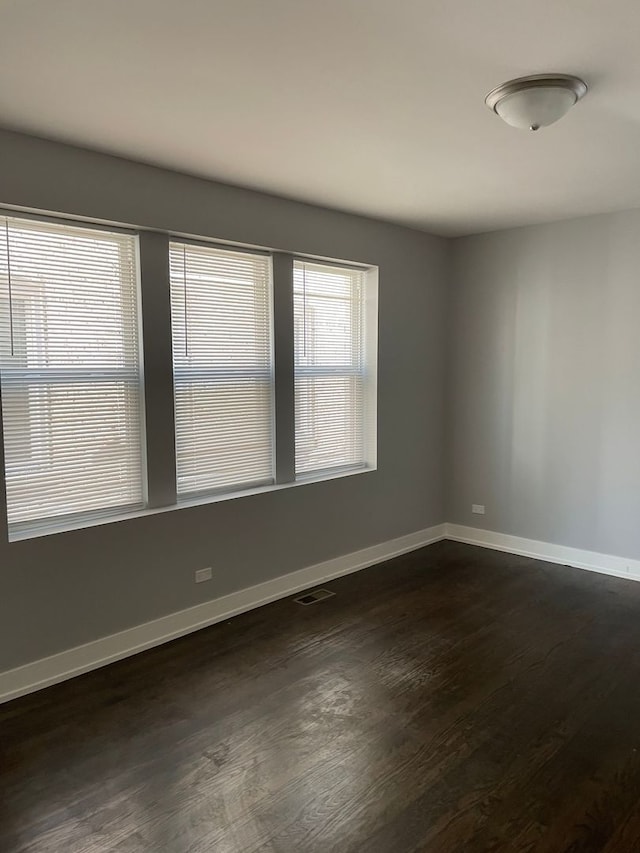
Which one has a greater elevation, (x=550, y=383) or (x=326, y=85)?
(x=326, y=85)

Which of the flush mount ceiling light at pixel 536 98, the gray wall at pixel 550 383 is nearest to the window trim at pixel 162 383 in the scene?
the gray wall at pixel 550 383

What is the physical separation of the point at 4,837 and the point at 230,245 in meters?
3.07

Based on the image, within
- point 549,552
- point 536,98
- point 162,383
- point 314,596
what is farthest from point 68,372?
point 549,552

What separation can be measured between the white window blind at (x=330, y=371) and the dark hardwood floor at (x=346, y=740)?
1.23 m

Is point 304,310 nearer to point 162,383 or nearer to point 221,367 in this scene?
point 221,367

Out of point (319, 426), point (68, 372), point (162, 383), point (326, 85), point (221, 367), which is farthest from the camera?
point (319, 426)

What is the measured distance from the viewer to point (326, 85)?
2242 mm

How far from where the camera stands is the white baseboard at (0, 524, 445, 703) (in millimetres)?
2885

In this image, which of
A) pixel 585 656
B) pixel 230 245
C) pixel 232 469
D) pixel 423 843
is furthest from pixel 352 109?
pixel 585 656

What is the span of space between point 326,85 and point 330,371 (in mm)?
2381

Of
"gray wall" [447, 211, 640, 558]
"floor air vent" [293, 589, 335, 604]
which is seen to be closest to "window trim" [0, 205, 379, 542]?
"floor air vent" [293, 589, 335, 604]

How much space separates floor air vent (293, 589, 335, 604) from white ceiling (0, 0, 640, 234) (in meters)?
2.65

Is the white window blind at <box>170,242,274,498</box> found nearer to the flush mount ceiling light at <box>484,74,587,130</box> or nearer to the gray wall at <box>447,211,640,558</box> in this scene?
the flush mount ceiling light at <box>484,74,587,130</box>

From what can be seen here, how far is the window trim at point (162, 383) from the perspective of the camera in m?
3.05
